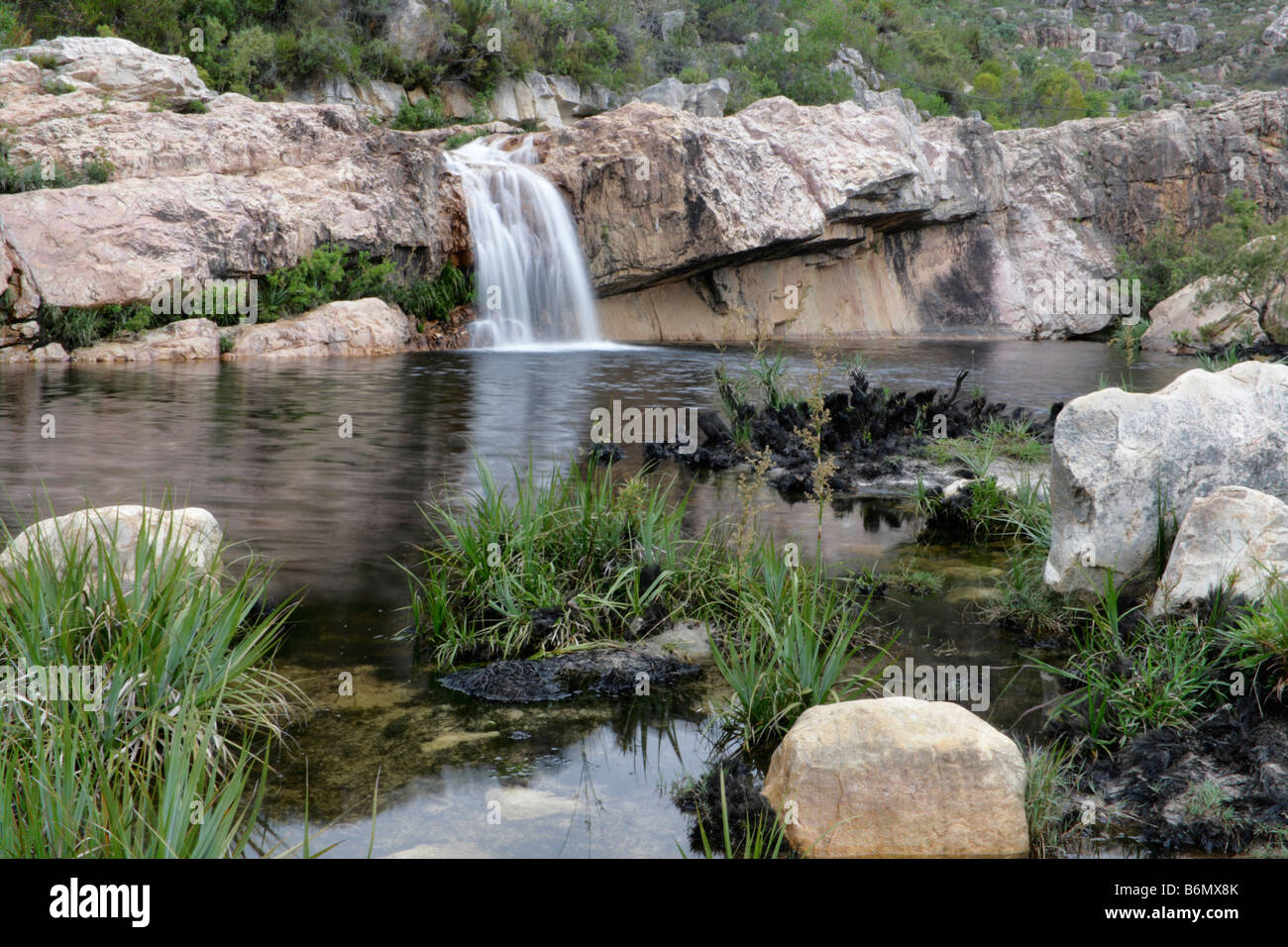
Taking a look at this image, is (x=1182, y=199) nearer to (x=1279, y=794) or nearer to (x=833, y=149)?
(x=833, y=149)

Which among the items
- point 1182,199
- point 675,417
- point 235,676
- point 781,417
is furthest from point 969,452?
point 1182,199

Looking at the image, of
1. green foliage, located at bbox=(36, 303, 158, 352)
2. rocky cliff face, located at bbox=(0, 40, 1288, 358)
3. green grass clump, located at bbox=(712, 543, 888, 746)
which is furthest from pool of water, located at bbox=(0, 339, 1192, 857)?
rocky cliff face, located at bbox=(0, 40, 1288, 358)

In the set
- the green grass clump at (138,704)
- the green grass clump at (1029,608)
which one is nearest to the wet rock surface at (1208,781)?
the green grass clump at (1029,608)

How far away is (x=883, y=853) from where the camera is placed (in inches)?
136

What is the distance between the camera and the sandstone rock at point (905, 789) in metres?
3.45

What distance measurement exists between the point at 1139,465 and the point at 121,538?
200 inches

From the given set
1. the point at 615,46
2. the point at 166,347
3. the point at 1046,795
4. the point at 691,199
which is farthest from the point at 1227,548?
the point at 615,46

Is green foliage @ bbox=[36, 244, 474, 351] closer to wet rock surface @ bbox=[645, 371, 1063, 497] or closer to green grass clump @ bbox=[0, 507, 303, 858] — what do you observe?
wet rock surface @ bbox=[645, 371, 1063, 497]

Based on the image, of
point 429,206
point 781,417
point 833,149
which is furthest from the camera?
point 833,149

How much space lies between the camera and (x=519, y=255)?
23.8 meters

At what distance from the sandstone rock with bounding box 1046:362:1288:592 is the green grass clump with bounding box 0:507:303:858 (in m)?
3.95

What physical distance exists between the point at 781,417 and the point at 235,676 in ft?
23.9

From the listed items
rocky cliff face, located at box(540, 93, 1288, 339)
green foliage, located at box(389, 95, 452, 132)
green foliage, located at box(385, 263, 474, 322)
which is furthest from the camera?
green foliage, located at box(389, 95, 452, 132)

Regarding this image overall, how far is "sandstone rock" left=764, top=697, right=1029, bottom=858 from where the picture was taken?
345cm
